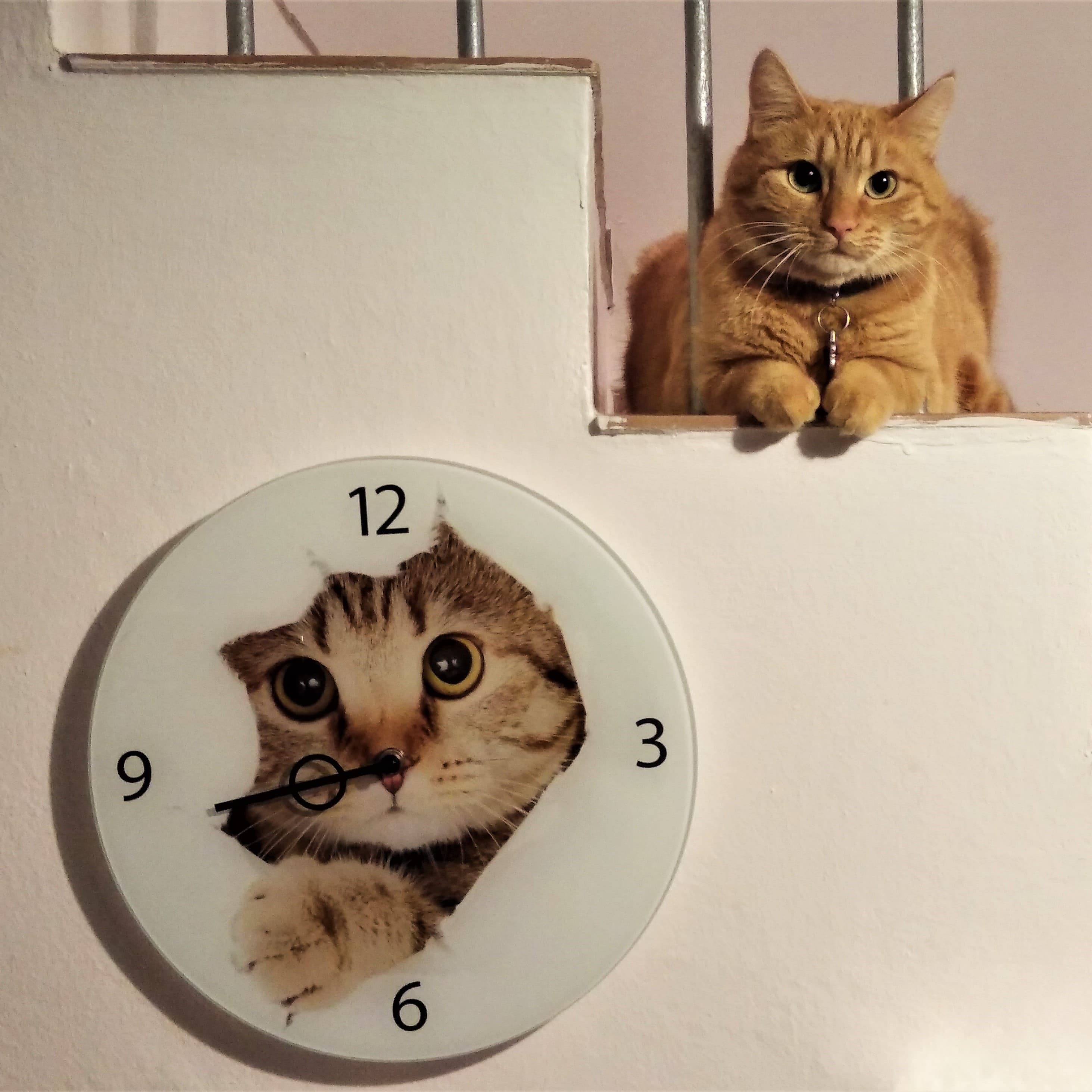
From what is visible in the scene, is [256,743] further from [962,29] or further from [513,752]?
[962,29]

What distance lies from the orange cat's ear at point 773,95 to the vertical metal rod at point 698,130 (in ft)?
0.14

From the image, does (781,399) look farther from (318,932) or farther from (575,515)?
(318,932)

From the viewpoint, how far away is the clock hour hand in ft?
2.26

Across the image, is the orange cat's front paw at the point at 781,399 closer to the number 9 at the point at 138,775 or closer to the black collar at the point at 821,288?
the black collar at the point at 821,288

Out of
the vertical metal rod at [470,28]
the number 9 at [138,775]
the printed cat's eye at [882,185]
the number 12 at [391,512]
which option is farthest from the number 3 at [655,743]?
the vertical metal rod at [470,28]

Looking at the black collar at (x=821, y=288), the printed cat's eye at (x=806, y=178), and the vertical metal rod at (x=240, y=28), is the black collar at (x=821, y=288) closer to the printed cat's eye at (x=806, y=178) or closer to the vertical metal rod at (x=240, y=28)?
the printed cat's eye at (x=806, y=178)

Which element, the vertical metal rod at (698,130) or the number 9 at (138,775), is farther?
the vertical metal rod at (698,130)

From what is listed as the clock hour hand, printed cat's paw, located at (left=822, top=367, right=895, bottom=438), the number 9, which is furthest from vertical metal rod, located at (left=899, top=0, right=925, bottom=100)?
the number 9

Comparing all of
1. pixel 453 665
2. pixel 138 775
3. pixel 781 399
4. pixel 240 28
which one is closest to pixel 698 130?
pixel 781 399

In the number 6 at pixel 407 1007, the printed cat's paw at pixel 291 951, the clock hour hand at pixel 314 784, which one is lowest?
the number 6 at pixel 407 1007

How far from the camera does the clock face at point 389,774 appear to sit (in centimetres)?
70

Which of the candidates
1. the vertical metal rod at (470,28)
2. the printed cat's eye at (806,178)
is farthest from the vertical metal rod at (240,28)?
the printed cat's eye at (806,178)

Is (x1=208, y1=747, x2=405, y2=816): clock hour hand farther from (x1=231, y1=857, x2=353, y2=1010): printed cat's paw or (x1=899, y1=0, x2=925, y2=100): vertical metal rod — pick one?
(x1=899, y1=0, x2=925, y2=100): vertical metal rod

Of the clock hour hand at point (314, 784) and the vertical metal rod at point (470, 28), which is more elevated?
the vertical metal rod at point (470, 28)
